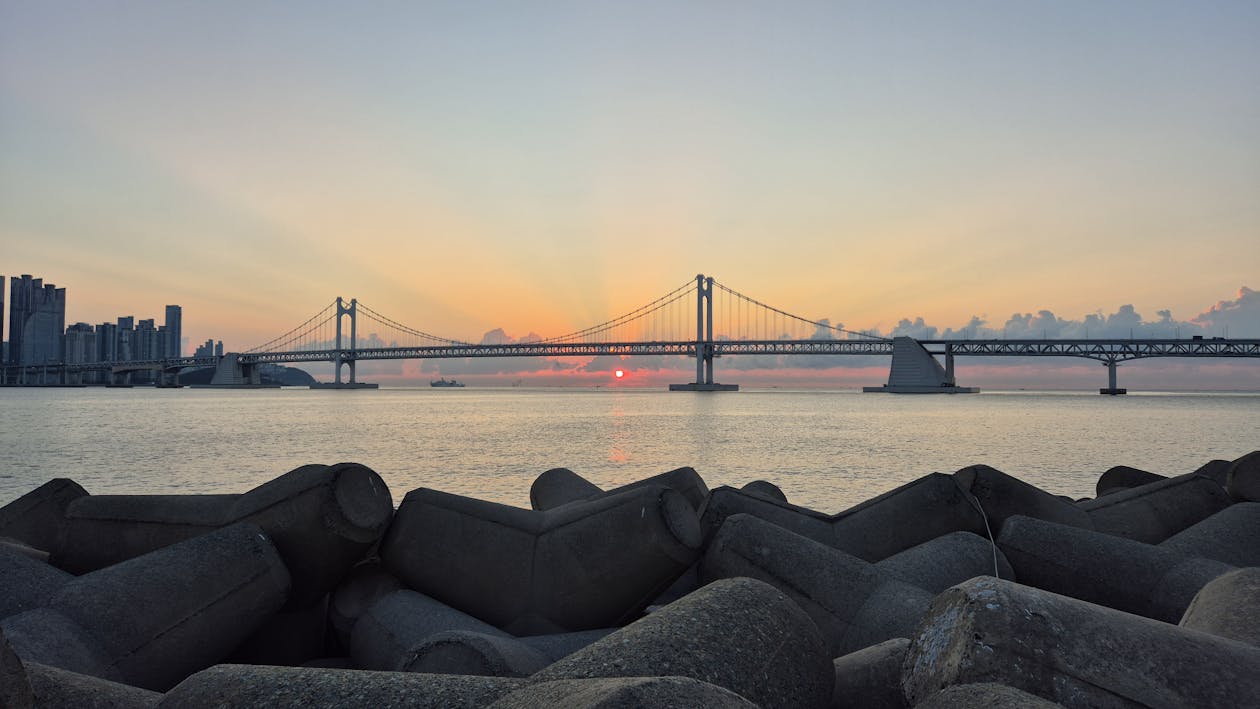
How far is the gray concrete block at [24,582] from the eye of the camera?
308cm

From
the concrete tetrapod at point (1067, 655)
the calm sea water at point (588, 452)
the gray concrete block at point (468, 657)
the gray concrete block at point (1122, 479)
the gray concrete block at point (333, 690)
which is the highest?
the concrete tetrapod at point (1067, 655)

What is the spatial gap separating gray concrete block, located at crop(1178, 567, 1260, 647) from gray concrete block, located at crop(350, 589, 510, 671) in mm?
2226

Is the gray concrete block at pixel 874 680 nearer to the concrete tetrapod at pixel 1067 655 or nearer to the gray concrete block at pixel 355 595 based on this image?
the concrete tetrapod at pixel 1067 655

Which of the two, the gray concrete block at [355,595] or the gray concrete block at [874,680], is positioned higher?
the gray concrete block at [874,680]

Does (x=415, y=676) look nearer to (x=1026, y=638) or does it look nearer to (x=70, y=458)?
(x=1026, y=638)

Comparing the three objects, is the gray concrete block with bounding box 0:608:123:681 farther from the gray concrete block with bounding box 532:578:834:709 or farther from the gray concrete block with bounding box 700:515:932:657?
the gray concrete block with bounding box 700:515:932:657

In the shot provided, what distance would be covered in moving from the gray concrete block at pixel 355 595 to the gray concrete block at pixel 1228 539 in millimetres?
3580

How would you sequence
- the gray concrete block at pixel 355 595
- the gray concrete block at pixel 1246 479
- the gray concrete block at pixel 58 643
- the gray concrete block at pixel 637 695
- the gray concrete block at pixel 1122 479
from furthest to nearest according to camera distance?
1. the gray concrete block at pixel 1122 479
2. the gray concrete block at pixel 1246 479
3. the gray concrete block at pixel 355 595
4. the gray concrete block at pixel 58 643
5. the gray concrete block at pixel 637 695

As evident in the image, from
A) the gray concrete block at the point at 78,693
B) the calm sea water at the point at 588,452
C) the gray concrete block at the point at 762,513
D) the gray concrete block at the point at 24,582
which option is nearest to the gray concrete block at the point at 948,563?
the gray concrete block at the point at 762,513

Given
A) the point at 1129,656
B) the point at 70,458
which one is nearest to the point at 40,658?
the point at 1129,656

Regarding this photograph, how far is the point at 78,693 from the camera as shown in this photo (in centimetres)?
193

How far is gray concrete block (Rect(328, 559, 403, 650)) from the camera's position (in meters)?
3.73

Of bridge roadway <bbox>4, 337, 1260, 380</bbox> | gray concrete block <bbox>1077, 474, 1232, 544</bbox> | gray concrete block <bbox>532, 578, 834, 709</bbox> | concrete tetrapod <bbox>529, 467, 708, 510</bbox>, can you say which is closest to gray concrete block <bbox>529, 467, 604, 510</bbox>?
concrete tetrapod <bbox>529, 467, 708, 510</bbox>

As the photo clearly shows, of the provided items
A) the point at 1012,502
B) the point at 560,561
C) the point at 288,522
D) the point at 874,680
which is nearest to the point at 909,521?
the point at 1012,502
